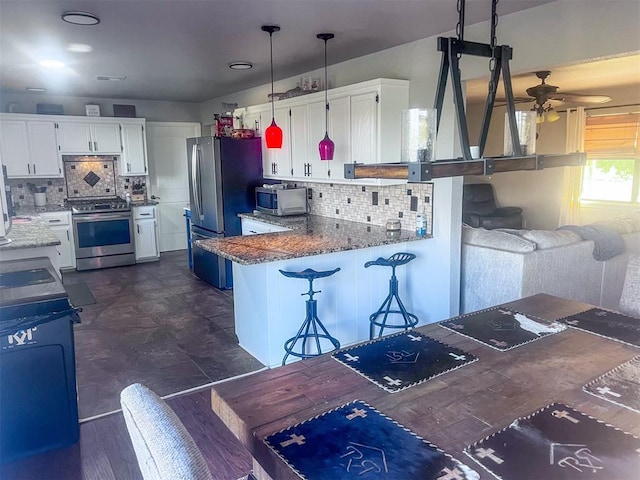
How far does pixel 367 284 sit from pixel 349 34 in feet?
6.27

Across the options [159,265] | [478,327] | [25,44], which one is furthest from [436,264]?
[159,265]

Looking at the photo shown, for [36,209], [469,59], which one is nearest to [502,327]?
[469,59]

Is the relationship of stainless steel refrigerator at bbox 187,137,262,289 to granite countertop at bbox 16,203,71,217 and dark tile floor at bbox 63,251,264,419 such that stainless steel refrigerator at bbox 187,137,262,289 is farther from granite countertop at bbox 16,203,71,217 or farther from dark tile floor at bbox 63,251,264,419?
granite countertop at bbox 16,203,71,217

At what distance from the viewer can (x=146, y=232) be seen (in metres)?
6.94

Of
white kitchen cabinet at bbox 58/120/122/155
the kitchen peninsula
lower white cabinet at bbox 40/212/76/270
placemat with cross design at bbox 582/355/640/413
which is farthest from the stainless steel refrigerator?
placemat with cross design at bbox 582/355/640/413

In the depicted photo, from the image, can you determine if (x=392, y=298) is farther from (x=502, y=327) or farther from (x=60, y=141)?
(x=60, y=141)

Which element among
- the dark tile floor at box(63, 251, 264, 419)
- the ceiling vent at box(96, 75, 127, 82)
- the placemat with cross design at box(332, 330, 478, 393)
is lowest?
the dark tile floor at box(63, 251, 264, 419)

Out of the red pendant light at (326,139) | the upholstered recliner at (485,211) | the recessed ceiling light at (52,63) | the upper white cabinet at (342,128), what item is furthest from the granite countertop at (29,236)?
the upholstered recliner at (485,211)

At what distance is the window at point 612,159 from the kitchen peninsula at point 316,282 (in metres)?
4.67

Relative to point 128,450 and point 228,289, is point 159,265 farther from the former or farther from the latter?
point 128,450

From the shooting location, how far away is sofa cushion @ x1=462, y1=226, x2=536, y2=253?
137 inches

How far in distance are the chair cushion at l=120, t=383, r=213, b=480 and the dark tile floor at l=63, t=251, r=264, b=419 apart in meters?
2.28

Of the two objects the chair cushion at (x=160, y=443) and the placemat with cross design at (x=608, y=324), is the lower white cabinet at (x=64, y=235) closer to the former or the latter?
the chair cushion at (x=160, y=443)

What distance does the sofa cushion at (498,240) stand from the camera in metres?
3.48
